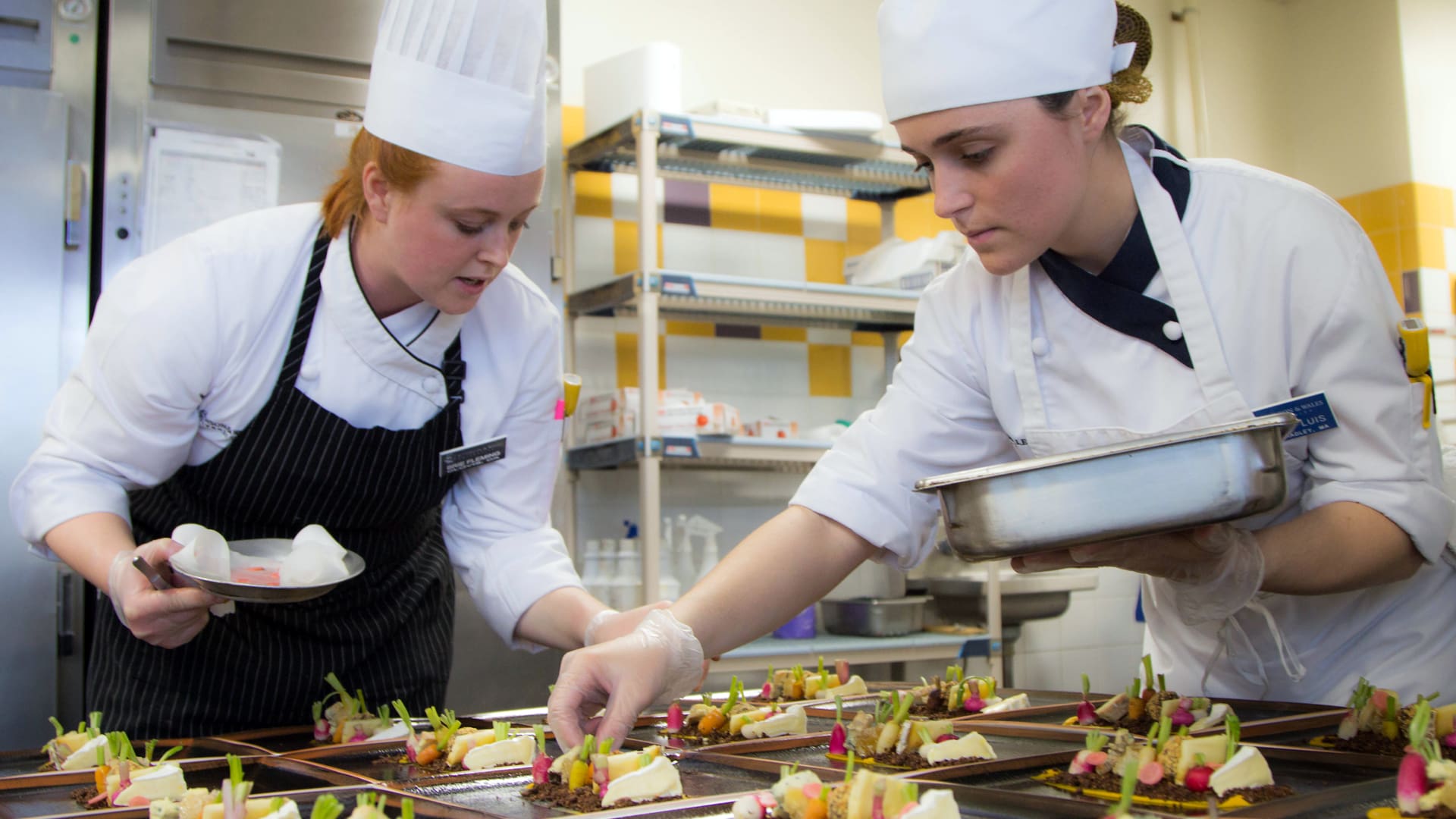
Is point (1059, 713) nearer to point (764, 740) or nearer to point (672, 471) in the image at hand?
point (764, 740)

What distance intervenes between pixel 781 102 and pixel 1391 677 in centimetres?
317

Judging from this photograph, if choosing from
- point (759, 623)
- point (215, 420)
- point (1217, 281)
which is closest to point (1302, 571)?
point (1217, 281)

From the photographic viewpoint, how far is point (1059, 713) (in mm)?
1626

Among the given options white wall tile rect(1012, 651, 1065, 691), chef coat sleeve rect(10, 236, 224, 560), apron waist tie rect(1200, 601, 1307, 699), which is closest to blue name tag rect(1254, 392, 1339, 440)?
apron waist tie rect(1200, 601, 1307, 699)

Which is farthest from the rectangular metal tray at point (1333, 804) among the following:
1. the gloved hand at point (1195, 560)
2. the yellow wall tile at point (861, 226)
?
the yellow wall tile at point (861, 226)

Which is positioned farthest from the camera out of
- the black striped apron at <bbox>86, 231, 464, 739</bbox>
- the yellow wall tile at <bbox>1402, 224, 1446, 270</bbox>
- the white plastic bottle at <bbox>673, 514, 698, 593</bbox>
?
the yellow wall tile at <bbox>1402, 224, 1446, 270</bbox>

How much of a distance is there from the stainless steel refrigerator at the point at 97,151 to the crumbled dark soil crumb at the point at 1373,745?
2.12m

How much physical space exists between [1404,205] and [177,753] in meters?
4.84

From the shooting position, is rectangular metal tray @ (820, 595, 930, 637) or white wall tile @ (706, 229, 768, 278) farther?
white wall tile @ (706, 229, 768, 278)

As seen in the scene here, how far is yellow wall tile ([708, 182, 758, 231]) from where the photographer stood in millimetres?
4121

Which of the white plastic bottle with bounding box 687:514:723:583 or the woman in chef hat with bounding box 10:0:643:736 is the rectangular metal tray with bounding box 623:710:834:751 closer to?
the woman in chef hat with bounding box 10:0:643:736

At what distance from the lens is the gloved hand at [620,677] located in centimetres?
135

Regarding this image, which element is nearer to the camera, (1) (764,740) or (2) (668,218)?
(1) (764,740)

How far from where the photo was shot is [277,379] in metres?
1.75
